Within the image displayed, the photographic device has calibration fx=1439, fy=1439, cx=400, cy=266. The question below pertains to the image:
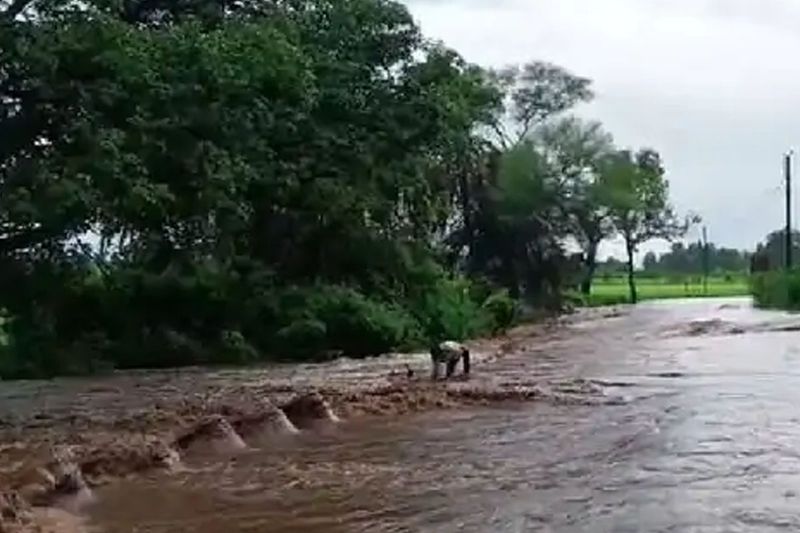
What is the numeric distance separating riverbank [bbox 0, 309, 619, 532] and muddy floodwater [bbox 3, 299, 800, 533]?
0.84 ft

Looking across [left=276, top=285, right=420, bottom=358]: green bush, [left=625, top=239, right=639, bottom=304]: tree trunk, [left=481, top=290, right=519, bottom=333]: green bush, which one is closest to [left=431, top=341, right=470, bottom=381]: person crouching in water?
[left=276, top=285, right=420, bottom=358]: green bush

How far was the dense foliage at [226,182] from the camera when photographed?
21625 millimetres

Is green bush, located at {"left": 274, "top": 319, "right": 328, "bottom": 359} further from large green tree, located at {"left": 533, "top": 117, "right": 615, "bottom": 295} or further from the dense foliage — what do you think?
large green tree, located at {"left": 533, "top": 117, "right": 615, "bottom": 295}

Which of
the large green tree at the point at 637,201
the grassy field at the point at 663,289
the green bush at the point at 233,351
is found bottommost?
the green bush at the point at 233,351

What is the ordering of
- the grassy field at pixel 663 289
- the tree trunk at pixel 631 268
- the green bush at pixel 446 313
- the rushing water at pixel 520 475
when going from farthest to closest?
the grassy field at pixel 663 289 → the tree trunk at pixel 631 268 → the green bush at pixel 446 313 → the rushing water at pixel 520 475

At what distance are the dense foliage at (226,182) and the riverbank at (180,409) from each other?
255 cm

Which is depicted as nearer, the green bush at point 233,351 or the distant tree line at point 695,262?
the green bush at point 233,351

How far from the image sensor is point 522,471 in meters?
13.8

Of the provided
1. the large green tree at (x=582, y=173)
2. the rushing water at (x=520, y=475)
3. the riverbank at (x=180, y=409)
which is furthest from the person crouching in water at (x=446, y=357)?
the large green tree at (x=582, y=173)

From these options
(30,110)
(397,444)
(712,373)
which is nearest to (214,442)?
(397,444)

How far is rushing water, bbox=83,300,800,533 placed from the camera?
36.9ft

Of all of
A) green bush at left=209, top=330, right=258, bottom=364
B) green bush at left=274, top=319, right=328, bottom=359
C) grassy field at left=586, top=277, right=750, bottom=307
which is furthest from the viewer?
grassy field at left=586, top=277, right=750, bottom=307

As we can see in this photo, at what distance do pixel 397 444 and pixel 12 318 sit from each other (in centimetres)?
1579

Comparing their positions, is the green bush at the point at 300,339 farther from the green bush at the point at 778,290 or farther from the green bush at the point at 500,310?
the green bush at the point at 778,290
